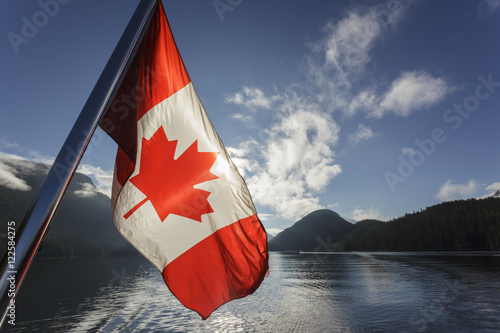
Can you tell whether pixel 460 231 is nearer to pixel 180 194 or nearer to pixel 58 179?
pixel 180 194

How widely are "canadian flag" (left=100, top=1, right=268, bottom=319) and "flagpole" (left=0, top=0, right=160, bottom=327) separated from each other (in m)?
1.21

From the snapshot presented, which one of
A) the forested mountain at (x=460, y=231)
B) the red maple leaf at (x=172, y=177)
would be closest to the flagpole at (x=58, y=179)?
the red maple leaf at (x=172, y=177)

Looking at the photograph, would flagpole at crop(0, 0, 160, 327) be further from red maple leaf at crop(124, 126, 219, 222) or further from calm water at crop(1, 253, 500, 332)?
calm water at crop(1, 253, 500, 332)

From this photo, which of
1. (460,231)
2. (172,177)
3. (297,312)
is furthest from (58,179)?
(460,231)

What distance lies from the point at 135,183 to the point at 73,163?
73.8 inches

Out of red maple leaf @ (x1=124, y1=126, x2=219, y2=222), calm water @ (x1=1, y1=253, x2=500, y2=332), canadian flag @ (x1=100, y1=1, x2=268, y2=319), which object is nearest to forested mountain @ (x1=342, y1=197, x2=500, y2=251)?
calm water @ (x1=1, y1=253, x2=500, y2=332)

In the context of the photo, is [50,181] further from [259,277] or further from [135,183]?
[259,277]

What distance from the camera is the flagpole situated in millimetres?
1820

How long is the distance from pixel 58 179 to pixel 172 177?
211 centimetres

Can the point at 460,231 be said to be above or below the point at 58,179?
above

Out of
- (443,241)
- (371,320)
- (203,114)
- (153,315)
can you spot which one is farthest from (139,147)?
(443,241)

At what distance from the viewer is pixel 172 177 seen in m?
4.12

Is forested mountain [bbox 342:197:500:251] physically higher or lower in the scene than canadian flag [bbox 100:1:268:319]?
higher

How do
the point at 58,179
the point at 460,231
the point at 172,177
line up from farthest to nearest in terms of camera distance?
the point at 460,231, the point at 172,177, the point at 58,179
